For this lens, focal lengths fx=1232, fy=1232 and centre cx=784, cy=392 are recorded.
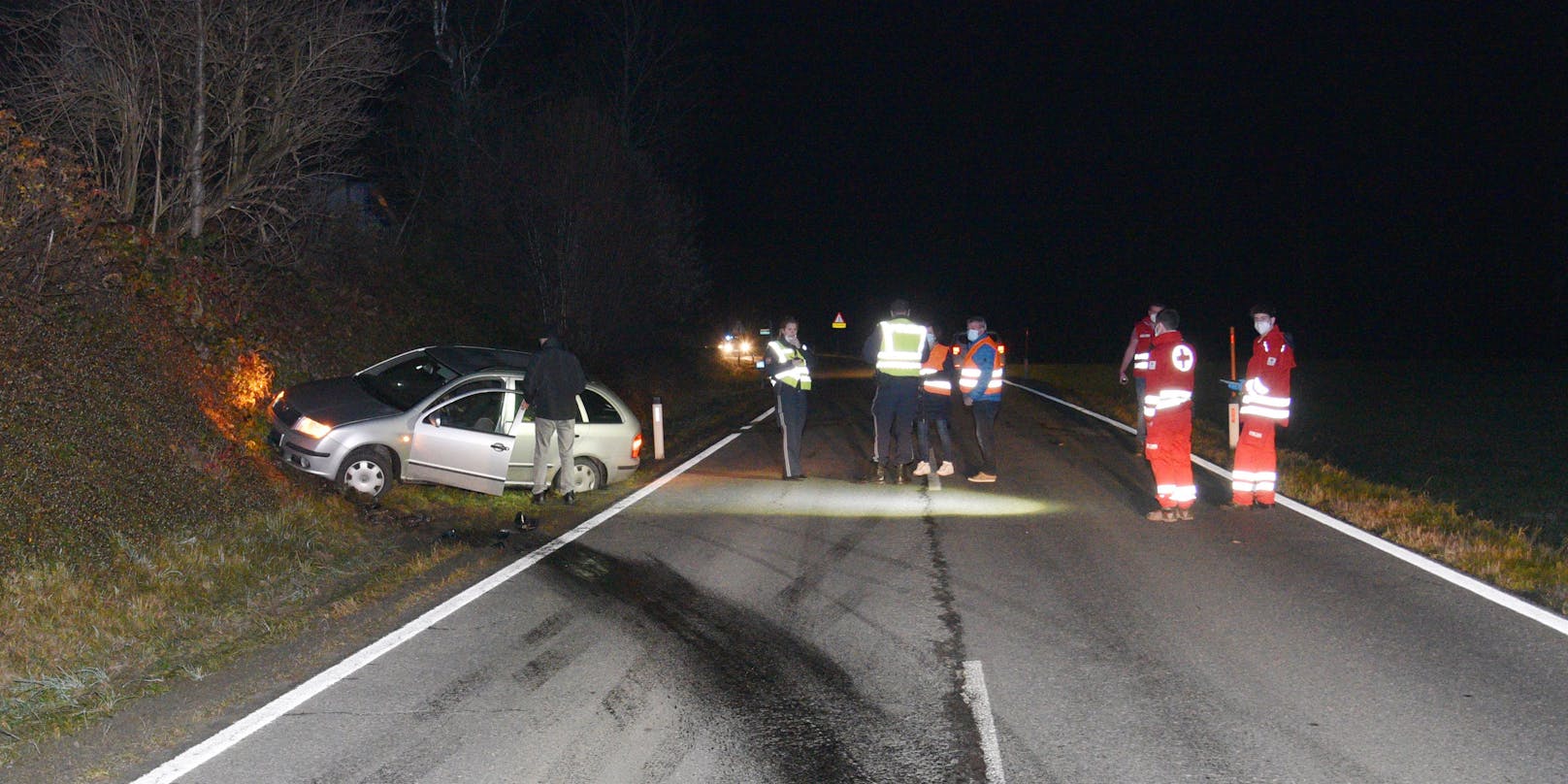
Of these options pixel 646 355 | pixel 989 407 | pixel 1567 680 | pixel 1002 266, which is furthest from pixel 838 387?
pixel 1002 266

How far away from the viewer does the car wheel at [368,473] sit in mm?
11617

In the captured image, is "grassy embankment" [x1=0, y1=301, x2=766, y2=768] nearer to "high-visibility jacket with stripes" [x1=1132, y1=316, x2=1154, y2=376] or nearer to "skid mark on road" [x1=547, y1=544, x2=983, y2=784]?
"skid mark on road" [x1=547, y1=544, x2=983, y2=784]

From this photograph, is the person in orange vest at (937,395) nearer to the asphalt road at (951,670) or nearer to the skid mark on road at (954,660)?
the asphalt road at (951,670)

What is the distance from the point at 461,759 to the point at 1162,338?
7873 millimetres

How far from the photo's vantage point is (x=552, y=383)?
1188 cm

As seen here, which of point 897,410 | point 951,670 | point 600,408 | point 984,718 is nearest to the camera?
point 984,718

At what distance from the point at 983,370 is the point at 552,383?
524 centimetres

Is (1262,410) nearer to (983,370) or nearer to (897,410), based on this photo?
(983,370)

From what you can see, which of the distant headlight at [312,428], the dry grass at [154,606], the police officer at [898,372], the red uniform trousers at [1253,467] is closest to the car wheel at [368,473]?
the distant headlight at [312,428]

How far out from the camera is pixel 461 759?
17.3 ft

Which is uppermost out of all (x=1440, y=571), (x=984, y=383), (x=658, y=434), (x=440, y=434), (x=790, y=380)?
(x=790, y=380)

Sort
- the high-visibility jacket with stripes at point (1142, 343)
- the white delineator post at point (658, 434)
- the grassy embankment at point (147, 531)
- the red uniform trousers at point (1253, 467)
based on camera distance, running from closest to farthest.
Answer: the grassy embankment at point (147, 531) < the red uniform trousers at point (1253, 467) < the high-visibility jacket with stripes at point (1142, 343) < the white delineator post at point (658, 434)

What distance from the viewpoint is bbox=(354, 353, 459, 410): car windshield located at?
1284 cm

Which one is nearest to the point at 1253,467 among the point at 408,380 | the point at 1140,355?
the point at 1140,355
